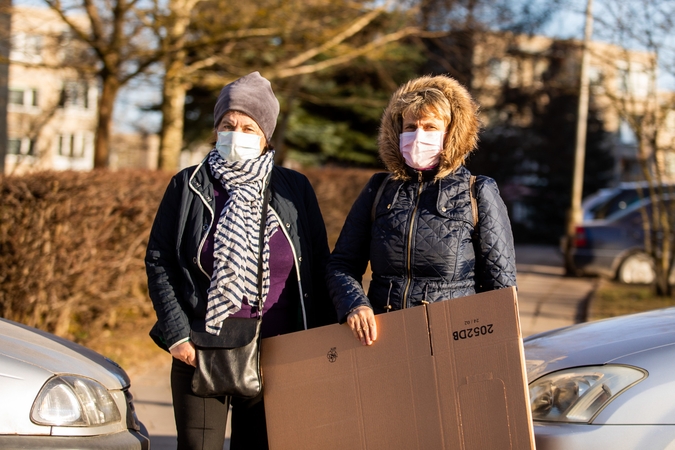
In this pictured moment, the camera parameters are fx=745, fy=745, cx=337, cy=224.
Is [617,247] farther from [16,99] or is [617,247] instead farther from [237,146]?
[16,99]

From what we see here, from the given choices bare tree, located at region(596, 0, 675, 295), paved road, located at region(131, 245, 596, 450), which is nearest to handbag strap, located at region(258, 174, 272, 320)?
paved road, located at region(131, 245, 596, 450)

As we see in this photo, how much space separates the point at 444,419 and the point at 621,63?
896 cm

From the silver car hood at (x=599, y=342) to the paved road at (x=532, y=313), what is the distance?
240cm

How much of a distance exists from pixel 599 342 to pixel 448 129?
1108 mm

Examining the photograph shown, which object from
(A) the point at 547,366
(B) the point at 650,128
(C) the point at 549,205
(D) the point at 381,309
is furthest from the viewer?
(C) the point at 549,205

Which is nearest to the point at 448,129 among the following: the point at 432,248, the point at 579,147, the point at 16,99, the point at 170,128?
the point at 432,248

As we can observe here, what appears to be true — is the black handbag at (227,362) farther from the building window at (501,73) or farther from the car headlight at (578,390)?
the building window at (501,73)

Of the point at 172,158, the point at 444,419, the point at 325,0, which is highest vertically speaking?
the point at 325,0

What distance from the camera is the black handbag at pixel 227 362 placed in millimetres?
2695

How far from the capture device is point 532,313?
9.17m

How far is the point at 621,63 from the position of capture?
1023 centimetres

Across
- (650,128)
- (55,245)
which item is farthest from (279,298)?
(650,128)

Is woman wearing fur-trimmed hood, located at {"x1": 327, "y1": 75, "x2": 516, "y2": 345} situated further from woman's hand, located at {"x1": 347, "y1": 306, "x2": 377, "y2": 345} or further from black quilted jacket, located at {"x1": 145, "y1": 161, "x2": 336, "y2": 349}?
black quilted jacket, located at {"x1": 145, "y1": 161, "x2": 336, "y2": 349}

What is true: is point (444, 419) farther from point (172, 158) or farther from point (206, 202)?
point (172, 158)
